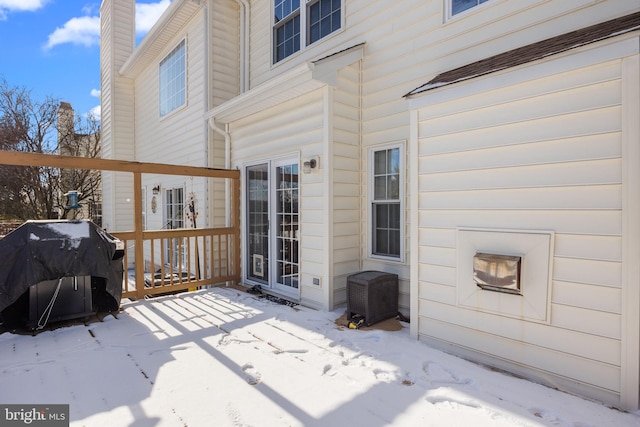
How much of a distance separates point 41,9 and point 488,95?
20750 millimetres

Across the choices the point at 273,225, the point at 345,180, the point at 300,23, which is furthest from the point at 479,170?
the point at 300,23

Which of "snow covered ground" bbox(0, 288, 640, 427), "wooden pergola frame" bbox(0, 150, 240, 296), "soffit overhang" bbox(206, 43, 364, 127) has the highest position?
"soffit overhang" bbox(206, 43, 364, 127)

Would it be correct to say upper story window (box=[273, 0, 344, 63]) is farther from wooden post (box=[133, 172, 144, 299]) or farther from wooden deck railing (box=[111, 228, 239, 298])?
wooden deck railing (box=[111, 228, 239, 298])

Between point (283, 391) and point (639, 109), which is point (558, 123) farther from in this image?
point (283, 391)

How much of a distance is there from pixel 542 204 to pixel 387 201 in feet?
6.35

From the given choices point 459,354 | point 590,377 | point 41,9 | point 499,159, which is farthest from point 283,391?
point 41,9

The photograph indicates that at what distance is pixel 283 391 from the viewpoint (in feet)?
7.72

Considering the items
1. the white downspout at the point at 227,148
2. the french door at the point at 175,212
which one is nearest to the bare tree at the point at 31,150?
the french door at the point at 175,212

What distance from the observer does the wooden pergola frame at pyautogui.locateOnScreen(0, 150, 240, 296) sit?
3878 millimetres

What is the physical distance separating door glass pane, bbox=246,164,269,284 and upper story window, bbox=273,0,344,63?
2.05 meters

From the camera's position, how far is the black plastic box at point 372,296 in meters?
3.61

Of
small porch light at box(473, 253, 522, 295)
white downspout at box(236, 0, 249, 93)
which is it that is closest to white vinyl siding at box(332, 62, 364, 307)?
small porch light at box(473, 253, 522, 295)

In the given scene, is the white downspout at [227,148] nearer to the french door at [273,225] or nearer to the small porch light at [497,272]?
the french door at [273,225]

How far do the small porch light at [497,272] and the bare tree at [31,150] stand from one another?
1421cm
